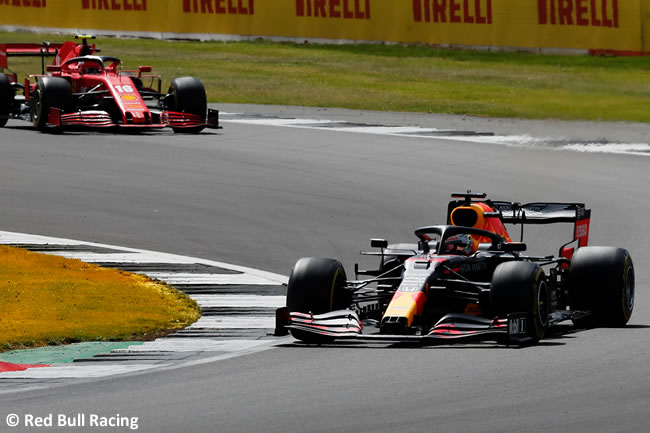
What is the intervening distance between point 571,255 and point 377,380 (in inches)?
159

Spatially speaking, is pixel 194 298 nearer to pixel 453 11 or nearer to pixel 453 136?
pixel 453 136

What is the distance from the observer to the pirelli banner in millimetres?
32844

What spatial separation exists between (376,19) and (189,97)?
1371 cm

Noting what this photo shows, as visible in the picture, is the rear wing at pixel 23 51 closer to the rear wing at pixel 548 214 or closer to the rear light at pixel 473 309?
the rear wing at pixel 548 214

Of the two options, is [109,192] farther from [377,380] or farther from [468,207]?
[377,380]

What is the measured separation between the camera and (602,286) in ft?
36.1

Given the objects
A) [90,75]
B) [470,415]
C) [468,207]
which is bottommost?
[470,415]

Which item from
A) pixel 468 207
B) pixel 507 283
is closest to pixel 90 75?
pixel 468 207

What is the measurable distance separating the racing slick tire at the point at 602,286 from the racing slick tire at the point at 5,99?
15.9m

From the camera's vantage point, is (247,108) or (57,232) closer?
(57,232)

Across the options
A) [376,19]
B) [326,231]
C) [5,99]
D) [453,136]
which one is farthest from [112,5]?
[326,231]

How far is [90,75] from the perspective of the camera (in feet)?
80.5

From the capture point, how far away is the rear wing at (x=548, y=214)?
12125mm

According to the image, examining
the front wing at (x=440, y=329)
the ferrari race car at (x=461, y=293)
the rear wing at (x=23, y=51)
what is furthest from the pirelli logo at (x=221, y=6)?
the front wing at (x=440, y=329)
